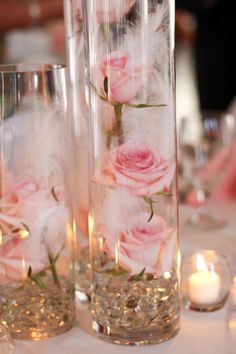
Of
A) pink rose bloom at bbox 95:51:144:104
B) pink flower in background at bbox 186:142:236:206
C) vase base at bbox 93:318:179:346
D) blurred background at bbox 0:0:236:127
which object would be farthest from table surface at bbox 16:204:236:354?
blurred background at bbox 0:0:236:127

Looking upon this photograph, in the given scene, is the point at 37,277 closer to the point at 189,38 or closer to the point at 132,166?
the point at 132,166

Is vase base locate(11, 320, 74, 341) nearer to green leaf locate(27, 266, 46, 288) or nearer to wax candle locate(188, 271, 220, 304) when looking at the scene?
green leaf locate(27, 266, 46, 288)

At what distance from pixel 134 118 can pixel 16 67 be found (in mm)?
155

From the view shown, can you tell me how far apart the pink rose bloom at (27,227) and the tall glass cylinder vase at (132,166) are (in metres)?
0.04

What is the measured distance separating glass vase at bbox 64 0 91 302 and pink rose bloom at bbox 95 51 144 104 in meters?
0.09

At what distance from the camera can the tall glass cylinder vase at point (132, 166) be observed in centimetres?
68

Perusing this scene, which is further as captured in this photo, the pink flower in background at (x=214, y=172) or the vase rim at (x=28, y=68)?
the pink flower in background at (x=214, y=172)

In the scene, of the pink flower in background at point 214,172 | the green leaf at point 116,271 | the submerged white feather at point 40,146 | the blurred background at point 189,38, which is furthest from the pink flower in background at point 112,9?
the blurred background at point 189,38

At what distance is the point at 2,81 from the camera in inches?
27.8

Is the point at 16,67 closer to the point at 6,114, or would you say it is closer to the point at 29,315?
the point at 6,114

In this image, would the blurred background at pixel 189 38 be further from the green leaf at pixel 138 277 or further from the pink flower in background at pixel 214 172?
the green leaf at pixel 138 277

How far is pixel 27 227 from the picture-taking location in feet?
2.38

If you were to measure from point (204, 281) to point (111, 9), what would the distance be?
327 millimetres

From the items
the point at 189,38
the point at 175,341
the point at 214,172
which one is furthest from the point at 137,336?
the point at 189,38
